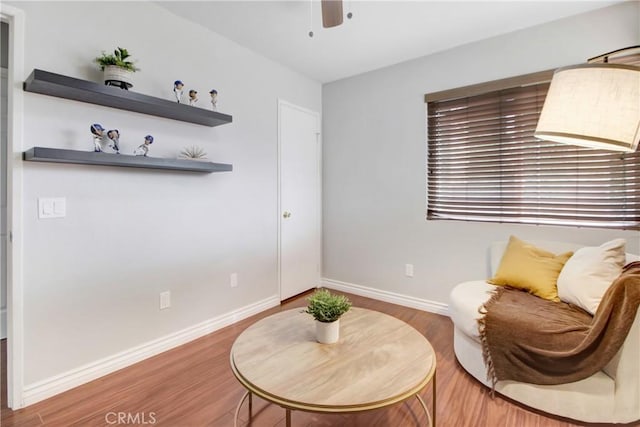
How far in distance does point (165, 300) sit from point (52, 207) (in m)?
0.95

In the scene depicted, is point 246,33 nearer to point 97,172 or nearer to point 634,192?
point 97,172

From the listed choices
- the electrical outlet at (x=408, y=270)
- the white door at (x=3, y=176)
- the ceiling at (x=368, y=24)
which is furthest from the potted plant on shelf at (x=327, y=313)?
the white door at (x=3, y=176)

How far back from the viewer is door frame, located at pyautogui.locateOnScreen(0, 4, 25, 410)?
162 cm

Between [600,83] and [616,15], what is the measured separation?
1714mm

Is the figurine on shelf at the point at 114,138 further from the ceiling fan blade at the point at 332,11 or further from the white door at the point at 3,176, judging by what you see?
the ceiling fan blade at the point at 332,11

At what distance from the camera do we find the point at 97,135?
1.81 metres

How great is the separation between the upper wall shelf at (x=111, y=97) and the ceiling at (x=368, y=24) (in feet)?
2.57

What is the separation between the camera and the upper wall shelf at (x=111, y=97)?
158cm

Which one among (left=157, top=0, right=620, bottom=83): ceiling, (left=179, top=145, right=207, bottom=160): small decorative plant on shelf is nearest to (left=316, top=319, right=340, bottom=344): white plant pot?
(left=179, top=145, right=207, bottom=160): small decorative plant on shelf

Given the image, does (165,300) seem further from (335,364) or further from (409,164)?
(409,164)

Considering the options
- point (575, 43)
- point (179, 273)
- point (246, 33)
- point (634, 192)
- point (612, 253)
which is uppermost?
point (246, 33)

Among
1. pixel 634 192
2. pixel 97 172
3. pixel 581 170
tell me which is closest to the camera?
pixel 97 172

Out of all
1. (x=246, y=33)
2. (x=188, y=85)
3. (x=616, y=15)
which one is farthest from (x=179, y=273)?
(x=616, y=15)

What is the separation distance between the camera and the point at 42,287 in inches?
67.9
